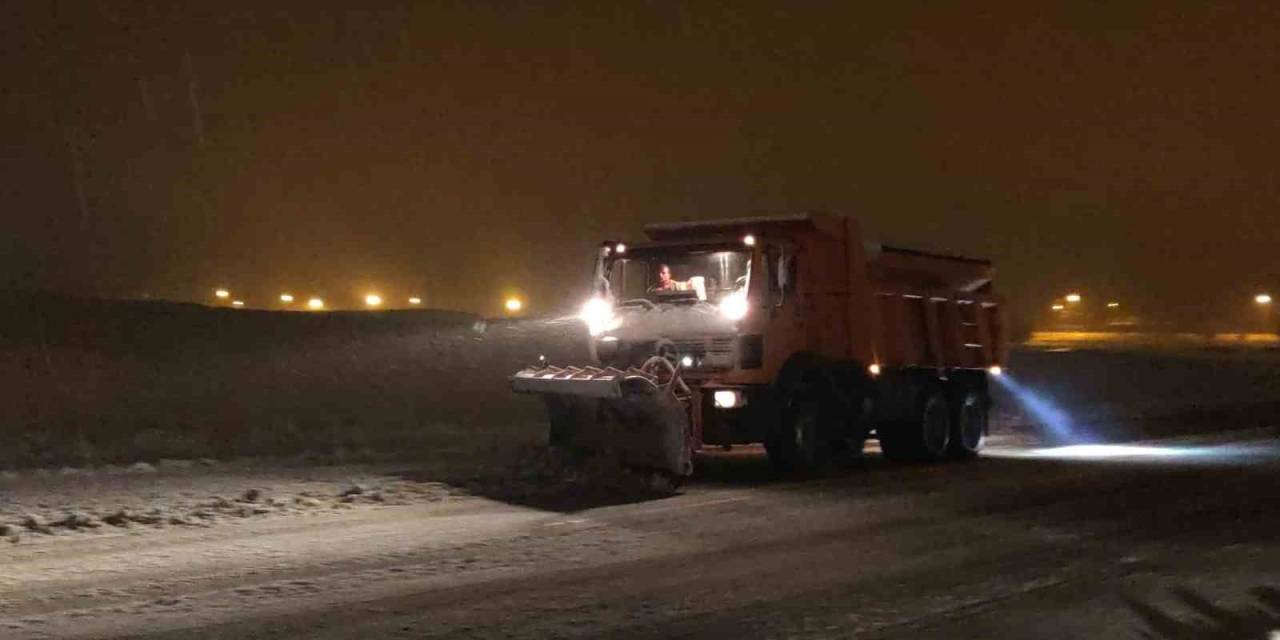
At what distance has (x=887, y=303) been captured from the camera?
64.3 ft

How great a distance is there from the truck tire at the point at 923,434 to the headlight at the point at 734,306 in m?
4.24

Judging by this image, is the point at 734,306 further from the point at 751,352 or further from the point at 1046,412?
the point at 1046,412

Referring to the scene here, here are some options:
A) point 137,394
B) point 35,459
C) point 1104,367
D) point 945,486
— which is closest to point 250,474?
point 35,459

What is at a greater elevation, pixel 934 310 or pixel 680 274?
pixel 680 274

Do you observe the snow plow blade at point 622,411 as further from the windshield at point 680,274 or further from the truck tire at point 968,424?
the truck tire at point 968,424

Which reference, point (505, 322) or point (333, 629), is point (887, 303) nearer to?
point (333, 629)

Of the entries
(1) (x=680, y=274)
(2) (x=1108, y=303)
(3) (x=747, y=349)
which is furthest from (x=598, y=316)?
(2) (x=1108, y=303)

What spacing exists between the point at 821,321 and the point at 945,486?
2.89 m

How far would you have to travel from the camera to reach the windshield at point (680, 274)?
1753cm

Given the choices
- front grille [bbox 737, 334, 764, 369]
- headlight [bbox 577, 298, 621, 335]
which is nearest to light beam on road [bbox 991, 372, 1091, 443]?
front grille [bbox 737, 334, 764, 369]

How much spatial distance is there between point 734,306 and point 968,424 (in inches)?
242

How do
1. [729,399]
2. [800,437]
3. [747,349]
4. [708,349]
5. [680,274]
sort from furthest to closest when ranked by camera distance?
1. [680,274]
2. [800,437]
3. [708,349]
4. [747,349]
5. [729,399]

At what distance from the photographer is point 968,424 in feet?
70.7

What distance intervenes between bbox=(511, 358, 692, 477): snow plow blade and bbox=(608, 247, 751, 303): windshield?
135cm
